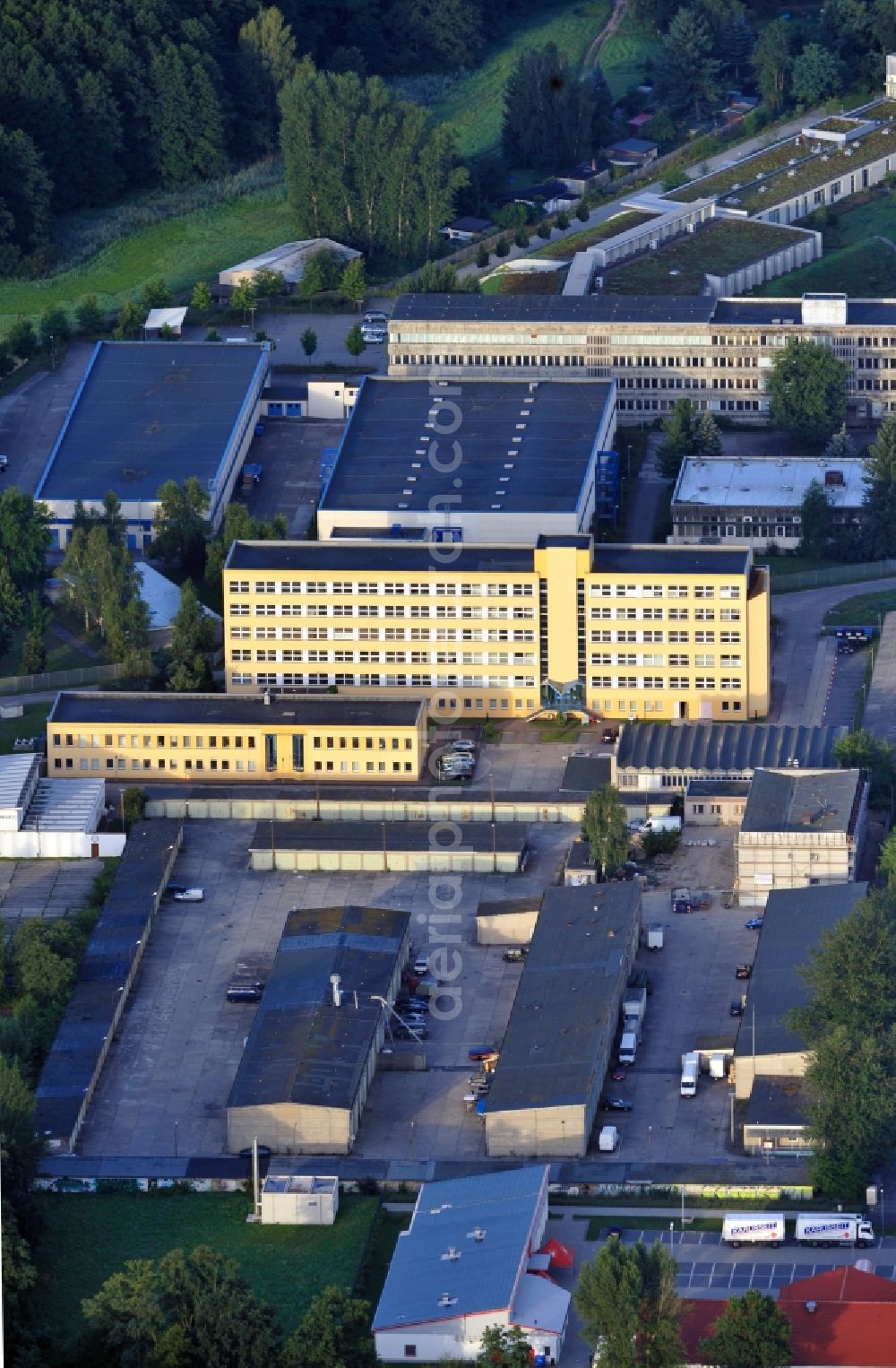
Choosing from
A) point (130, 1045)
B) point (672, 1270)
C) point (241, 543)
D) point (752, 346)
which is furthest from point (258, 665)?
point (672, 1270)

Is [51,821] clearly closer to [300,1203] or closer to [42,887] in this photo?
[42,887]

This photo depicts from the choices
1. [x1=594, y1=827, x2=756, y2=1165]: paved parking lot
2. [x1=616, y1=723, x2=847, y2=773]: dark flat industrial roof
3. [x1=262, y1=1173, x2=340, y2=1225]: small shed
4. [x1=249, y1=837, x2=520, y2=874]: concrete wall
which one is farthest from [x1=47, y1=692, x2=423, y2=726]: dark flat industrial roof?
[x1=262, y1=1173, x2=340, y2=1225]: small shed

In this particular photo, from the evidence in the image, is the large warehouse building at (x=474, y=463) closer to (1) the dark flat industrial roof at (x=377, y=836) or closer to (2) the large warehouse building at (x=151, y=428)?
(2) the large warehouse building at (x=151, y=428)

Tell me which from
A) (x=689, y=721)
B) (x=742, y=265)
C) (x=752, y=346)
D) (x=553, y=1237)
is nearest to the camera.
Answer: (x=553, y=1237)

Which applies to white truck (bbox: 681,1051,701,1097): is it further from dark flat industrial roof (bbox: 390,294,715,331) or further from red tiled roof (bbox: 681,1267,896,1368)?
dark flat industrial roof (bbox: 390,294,715,331)

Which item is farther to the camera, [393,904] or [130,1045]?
[393,904]

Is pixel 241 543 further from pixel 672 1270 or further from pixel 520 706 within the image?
pixel 672 1270
